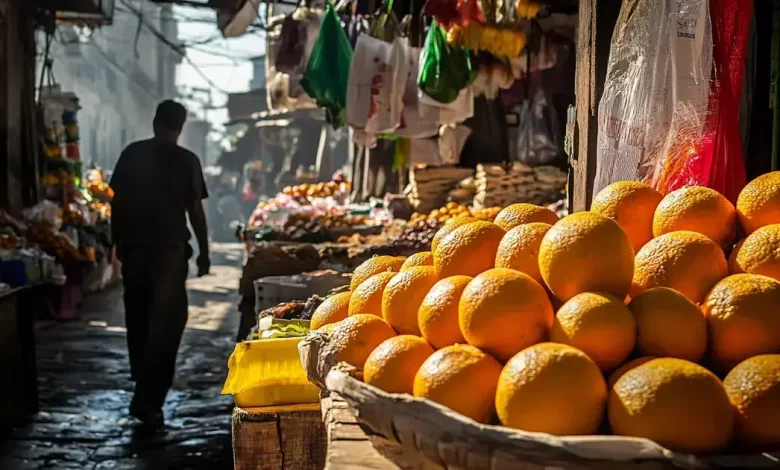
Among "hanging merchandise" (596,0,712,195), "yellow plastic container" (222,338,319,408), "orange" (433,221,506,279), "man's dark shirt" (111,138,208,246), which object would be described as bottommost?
"yellow plastic container" (222,338,319,408)

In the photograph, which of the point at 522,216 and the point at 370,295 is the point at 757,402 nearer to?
the point at 522,216

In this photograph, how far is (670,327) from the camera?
1.46 metres

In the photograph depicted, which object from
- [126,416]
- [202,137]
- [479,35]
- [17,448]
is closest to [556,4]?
[479,35]

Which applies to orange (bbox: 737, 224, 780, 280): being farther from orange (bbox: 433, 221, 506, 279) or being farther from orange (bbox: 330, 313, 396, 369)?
orange (bbox: 330, 313, 396, 369)

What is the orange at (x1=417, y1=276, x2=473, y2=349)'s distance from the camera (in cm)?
164

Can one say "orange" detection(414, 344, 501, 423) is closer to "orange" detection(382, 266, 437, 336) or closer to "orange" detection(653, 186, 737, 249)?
"orange" detection(382, 266, 437, 336)

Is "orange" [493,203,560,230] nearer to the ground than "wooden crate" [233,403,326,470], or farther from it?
farther from it

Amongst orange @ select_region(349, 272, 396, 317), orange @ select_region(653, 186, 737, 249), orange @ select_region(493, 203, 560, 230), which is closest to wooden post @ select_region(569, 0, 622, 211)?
orange @ select_region(493, 203, 560, 230)

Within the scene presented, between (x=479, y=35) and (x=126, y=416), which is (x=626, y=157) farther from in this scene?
(x=126, y=416)

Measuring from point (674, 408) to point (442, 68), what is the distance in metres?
5.10

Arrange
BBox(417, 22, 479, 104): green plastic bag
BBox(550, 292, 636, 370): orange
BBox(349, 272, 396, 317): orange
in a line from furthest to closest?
BBox(417, 22, 479, 104): green plastic bag → BBox(349, 272, 396, 317): orange → BBox(550, 292, 636, 370): orange

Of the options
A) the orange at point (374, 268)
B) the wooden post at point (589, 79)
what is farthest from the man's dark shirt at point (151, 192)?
the orange at point (374, 268)

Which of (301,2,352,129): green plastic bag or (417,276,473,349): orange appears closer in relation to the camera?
(417,276,473,349): orange

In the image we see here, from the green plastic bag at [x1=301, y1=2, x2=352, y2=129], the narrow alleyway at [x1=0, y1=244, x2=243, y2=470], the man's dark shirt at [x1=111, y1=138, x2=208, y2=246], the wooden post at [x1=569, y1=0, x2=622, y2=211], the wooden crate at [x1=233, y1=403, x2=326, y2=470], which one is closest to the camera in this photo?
the wooden crate at [x1=233, y1=403, x2=326, y2=470]
